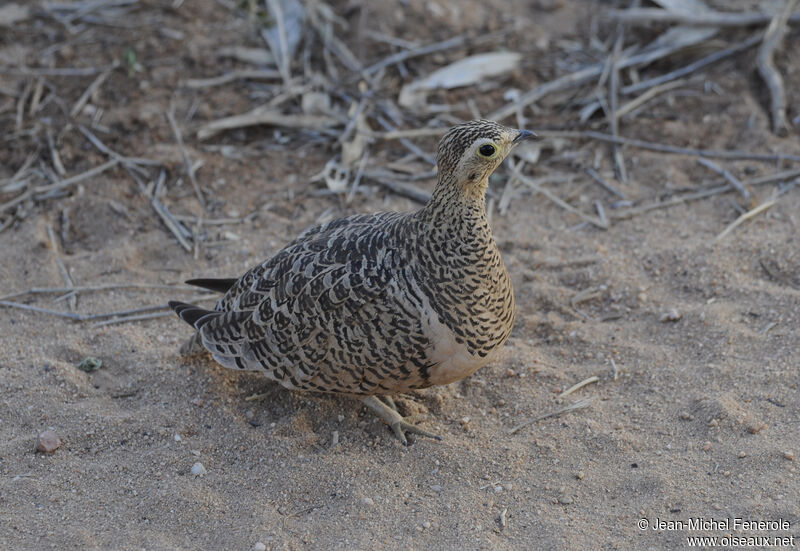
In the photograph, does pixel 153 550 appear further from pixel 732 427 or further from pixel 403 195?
pixel 403 195

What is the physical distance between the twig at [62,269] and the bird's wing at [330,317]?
145 cm

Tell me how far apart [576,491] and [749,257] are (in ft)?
7.79

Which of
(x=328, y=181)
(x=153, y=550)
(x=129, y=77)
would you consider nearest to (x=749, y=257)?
(x=328, y=181)

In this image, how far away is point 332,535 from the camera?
3.99 meters

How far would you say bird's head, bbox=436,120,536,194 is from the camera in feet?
13.1

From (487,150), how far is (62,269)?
11.2 feet

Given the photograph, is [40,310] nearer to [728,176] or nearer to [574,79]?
[574,79]

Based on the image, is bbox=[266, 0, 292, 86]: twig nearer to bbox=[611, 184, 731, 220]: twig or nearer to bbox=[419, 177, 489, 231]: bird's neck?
bbox=[611, 184, 731, 220]: twig

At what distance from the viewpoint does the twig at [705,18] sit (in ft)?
24.6

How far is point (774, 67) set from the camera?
23.8 ft

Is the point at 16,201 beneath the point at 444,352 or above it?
beneath

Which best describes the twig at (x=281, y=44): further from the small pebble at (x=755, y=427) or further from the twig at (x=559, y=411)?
the small pebble at (x=755, y=427)

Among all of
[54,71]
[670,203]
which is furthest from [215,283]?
[54,71]

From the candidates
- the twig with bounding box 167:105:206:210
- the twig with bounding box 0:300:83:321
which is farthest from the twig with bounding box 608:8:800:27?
the twig with bounding box 0:300:83:321
